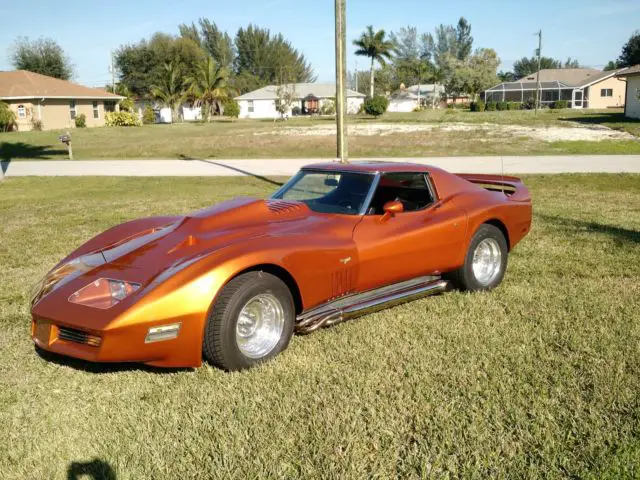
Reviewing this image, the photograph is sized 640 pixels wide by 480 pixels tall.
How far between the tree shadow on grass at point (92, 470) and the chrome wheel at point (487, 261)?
3.71m

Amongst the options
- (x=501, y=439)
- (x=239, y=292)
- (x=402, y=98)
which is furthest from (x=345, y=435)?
(x=402, y=98)

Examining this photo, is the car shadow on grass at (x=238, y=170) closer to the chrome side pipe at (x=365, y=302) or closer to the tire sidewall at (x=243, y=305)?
the chrome side pipe at (x=365, y=302)

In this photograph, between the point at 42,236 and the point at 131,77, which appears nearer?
the point at 42,236

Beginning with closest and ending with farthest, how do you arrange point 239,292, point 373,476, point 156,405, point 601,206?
point 373,476
point 156,405
point 239,292
point 601,206

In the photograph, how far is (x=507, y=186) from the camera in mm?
6383

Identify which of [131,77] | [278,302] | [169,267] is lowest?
[278,302]

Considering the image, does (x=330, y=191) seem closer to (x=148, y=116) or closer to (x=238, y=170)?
(x=238, y=170)

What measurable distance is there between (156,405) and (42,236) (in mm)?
6080

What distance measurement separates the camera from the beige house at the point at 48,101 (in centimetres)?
4774

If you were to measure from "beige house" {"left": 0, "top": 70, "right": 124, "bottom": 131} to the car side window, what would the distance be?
48609 millimetres

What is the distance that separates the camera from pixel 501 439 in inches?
122

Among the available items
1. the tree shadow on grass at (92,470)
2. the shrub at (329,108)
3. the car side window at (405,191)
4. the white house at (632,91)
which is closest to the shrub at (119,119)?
the shrub at (329,108)

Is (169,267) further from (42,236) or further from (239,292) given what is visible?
(42,236)

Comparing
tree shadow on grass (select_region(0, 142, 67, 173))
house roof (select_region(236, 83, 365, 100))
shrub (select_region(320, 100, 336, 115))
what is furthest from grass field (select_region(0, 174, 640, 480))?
house roof (select_region(236, 83, 365, 100))
